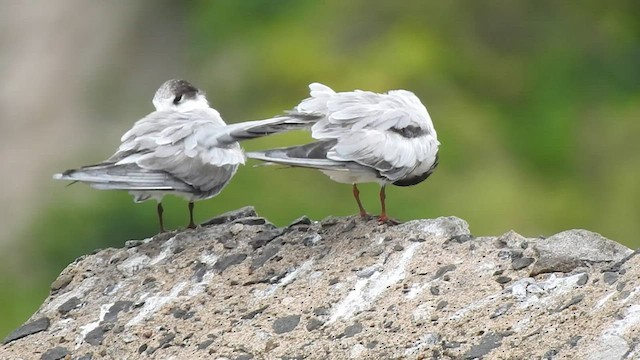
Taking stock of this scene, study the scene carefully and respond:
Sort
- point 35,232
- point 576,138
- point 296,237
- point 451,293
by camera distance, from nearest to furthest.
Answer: point 451,293
point 296,237
point 576,138
point 35,232

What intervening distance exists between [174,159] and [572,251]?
2.05 m

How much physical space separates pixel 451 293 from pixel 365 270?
50 centimetres

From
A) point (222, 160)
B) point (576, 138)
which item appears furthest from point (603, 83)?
point (222, 160)

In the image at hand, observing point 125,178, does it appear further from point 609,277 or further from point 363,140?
point 609,277

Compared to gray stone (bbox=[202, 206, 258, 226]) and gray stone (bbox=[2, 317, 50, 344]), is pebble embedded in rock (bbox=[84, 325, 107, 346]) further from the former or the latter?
gray stone (bbox=[202, 206, 258, 226])

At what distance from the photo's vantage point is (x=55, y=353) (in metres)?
6.61

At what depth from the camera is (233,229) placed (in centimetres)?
715

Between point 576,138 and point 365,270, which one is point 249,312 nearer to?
point 365,270

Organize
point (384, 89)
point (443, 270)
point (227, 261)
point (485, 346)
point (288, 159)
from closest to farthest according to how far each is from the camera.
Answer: point (485, 346) < point (443, 270) < point (288, 159) < point (227, 261) < point (384, 89)

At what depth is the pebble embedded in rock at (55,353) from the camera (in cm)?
658

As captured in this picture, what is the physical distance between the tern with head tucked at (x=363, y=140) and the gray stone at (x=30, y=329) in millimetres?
1210

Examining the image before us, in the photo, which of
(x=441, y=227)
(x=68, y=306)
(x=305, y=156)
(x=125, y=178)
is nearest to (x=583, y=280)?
(x=441, y=227)

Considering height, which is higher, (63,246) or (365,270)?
(63,246)

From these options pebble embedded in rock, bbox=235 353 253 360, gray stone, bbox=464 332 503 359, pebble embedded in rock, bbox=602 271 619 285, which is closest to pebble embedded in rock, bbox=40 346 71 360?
pebble embedded in rock, bbox=235 353 253 360
